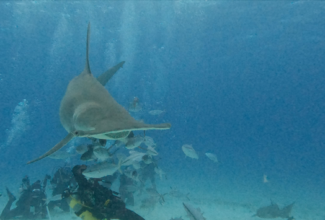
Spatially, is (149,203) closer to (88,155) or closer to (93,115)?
(88,155)

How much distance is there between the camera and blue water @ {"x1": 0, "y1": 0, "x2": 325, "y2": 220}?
24.0 metres

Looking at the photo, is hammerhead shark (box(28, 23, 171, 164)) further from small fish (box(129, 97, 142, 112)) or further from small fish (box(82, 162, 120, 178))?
small fish (box(129, 97, 142, 112))

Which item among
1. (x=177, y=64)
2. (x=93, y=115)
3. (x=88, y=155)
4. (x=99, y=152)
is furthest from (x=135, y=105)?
(x=177, y=64)

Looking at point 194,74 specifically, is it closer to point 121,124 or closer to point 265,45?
point 265,45

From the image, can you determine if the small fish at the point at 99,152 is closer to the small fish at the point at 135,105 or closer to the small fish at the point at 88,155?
the small fish at the point at 88,155

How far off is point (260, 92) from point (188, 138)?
105 feet

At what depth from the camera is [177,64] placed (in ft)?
166

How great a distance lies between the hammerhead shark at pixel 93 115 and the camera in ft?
5.86

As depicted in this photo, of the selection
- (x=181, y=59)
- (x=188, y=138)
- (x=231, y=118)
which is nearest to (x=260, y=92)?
(x=231, y=118)

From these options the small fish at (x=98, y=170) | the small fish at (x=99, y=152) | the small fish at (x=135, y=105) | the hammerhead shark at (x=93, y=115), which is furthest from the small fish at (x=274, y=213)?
the hammerhead shark at (x=93, y=115)

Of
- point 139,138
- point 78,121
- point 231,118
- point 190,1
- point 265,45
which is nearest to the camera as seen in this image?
point 78,121

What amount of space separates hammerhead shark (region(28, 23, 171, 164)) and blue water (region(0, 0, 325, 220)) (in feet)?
38.3

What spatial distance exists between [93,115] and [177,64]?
163 feet

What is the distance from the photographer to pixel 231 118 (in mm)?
84438
